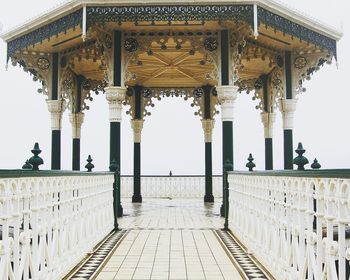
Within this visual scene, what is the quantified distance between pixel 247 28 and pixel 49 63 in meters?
5.35

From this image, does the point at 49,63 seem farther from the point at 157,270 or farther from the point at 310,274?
the point at 310,274

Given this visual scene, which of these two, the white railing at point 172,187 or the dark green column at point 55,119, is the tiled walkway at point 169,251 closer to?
the dark green column at point 55,119

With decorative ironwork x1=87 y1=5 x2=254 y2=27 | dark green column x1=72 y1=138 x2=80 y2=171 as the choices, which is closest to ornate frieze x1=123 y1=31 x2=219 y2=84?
decorative ironwork x1=87 y1=5 x2=254 y2=27

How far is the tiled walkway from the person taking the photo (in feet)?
17.4

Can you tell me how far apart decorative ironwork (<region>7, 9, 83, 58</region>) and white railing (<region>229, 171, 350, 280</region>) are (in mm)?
5028

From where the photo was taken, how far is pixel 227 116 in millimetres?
10766

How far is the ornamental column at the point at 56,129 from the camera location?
41.2 ft

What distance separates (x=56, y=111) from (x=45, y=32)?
253cm

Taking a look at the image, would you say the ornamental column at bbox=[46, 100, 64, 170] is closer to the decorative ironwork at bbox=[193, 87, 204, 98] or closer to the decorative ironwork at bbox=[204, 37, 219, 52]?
the decorative ironwork at bbox=[204, 37, 219, 52]

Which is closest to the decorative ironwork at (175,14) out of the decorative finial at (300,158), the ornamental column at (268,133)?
the decorative finial at (300,158)

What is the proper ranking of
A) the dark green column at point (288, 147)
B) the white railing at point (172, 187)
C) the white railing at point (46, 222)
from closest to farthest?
the white railing at point (46, 222), the dark green column at point (288, 147), the white railing at point (172, 187)

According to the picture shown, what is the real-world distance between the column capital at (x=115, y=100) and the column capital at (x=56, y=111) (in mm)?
2417

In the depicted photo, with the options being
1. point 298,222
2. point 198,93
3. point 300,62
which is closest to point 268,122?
point 198,93

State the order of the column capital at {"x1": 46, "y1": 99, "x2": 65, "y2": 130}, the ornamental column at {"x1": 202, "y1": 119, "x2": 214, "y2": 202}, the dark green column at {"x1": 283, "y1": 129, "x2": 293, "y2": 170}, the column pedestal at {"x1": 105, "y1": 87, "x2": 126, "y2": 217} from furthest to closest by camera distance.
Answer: the ornamental column at {"x1": 202, "y1": 119, "x2": 214, "y2": 202}
the column capital at {"x1": 46, "y1": 99, "x2": 65, "y2": 130}
the dark green column at {"x1": 283, "y1": 129, "x2": 293, "y2": 170}
the column pedestal at {"x1": 105, "y1": 87, "x2": 126, "y2": 217}
